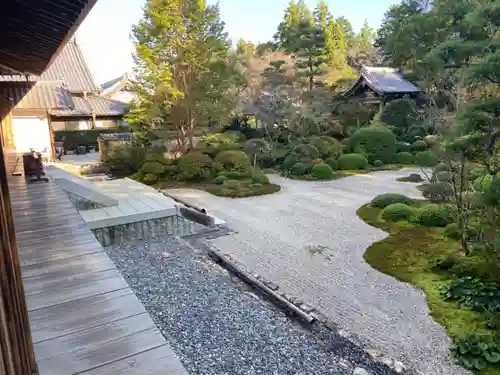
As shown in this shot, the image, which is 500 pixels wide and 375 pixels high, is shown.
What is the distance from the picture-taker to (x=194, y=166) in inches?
419

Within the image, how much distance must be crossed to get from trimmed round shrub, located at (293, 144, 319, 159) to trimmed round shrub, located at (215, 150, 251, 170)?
211 cm

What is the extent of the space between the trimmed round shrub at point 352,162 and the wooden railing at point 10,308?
11826mm

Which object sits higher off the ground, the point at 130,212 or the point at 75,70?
the point at 75,70

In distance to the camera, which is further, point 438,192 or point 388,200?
point 388,200

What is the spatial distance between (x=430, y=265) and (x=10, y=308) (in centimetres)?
445

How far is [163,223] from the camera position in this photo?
5.99 metres

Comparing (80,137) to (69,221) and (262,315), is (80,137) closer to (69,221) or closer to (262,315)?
(69,221)

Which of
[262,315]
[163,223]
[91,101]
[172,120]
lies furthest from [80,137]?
[262,315]

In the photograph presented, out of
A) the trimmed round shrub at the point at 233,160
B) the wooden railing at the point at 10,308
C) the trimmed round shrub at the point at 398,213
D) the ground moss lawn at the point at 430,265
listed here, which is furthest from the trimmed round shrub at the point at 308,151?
the wooden railing at the point at 10,308

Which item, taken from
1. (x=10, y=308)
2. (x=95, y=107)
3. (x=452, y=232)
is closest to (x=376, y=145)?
(x=452, y=232)

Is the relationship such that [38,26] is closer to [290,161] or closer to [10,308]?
[10,308]

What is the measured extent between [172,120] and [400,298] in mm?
9320

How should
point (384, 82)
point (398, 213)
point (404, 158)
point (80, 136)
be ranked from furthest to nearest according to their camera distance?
point (80, 136)
point (384, 82)
point (404, 158)
point (398, 213)

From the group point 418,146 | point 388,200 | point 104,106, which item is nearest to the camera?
point 388,200
